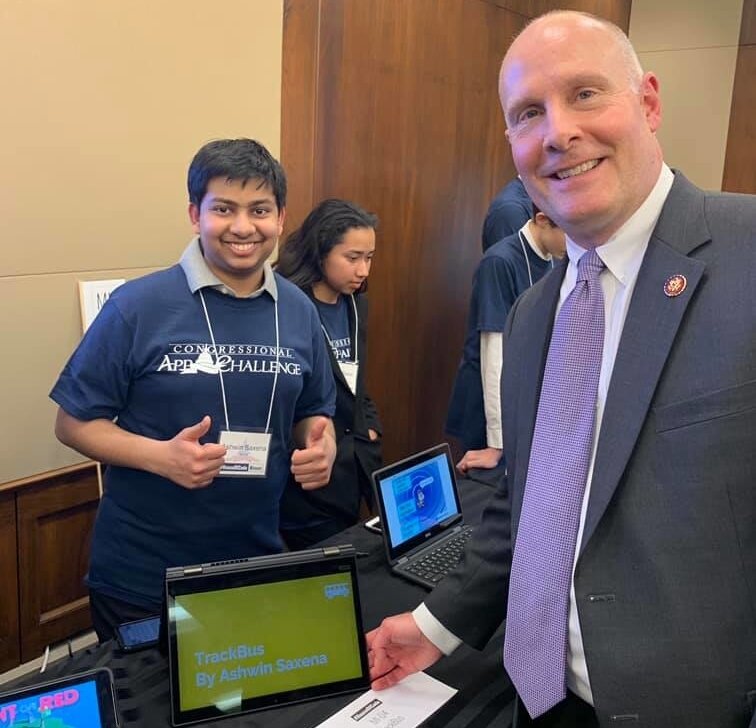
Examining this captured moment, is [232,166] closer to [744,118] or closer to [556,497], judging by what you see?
[556,497]

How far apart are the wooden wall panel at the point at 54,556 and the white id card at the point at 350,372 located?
0.99 metres

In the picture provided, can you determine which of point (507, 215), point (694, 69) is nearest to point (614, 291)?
point (507, 215)

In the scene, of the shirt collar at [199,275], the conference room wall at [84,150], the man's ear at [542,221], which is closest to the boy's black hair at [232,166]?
the shirt collar at [199,275]

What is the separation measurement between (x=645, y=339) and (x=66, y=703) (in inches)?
33.9

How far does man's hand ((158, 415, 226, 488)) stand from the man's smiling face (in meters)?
0.82

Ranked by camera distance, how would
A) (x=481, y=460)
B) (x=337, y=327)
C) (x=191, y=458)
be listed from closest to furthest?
(x=191, y=458) → (x=481, y=460) → (x=337, y=327)

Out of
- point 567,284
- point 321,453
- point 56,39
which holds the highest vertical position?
point 56,39

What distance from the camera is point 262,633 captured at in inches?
47.0

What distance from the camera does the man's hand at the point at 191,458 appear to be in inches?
60.6

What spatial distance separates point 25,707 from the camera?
0.98 m

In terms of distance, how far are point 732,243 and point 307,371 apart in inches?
43.0

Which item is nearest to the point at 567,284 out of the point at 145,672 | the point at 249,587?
the point at 249,587

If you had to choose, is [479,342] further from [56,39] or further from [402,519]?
[56,39]

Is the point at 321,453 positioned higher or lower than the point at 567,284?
lower
